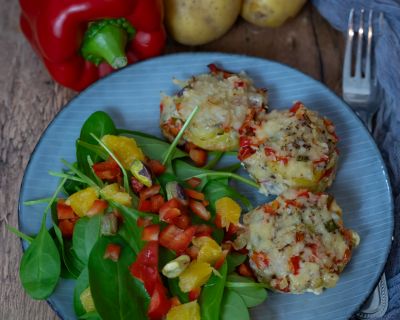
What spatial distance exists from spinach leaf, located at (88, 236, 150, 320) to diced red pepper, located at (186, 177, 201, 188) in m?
0.37

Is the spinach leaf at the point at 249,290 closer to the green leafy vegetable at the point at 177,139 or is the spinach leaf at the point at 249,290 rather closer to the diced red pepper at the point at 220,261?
the diced red pepper at the point at 220,261

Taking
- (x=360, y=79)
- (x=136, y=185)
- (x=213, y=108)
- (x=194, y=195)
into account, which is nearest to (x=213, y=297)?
(x=194, y=195)

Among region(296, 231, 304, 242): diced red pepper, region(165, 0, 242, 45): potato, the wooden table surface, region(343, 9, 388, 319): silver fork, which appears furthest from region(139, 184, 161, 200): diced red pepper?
region(343, 9, 388, 319): silver fork

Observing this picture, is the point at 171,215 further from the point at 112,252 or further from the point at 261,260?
the point at 261,260

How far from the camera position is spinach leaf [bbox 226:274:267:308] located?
7.16 feet

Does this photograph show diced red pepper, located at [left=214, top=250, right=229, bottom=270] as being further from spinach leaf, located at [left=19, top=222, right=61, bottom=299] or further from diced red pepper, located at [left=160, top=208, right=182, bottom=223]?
spinach leaf, located at [left=19, top=222, right=61, bottom=299]

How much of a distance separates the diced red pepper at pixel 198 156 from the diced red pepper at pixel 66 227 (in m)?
0.55

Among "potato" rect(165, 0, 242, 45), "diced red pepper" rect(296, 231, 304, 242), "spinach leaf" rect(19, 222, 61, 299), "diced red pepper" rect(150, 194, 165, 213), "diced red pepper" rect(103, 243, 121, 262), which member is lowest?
"spinach leaf" rect(19, 222, 61, 299)

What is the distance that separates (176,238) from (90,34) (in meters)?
1.05

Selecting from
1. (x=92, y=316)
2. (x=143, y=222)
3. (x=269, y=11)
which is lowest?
(x=92, y=316)

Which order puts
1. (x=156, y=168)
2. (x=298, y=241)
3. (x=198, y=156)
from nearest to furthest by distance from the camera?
(x=298, y=241) < (x=156, y=168) < (x=198, y=156)

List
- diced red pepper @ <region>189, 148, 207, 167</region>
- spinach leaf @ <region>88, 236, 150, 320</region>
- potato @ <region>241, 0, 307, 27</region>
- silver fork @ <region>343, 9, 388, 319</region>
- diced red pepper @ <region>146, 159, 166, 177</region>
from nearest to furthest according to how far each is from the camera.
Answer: spinach leaf @ <region>88, 236, 150, 320</region> → diced red pepper @ <region>146, 159, 166, 177</region> → diced red pepper @ <region>189, 148, 207, 167</region> → silver fork @ <region>343, 9, 388, 319</region> → potato @ <region>241, 0, 307, 27</region>

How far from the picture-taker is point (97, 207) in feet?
7.46

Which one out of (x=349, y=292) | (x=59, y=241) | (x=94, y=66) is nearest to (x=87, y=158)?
(x=59, y=241)
